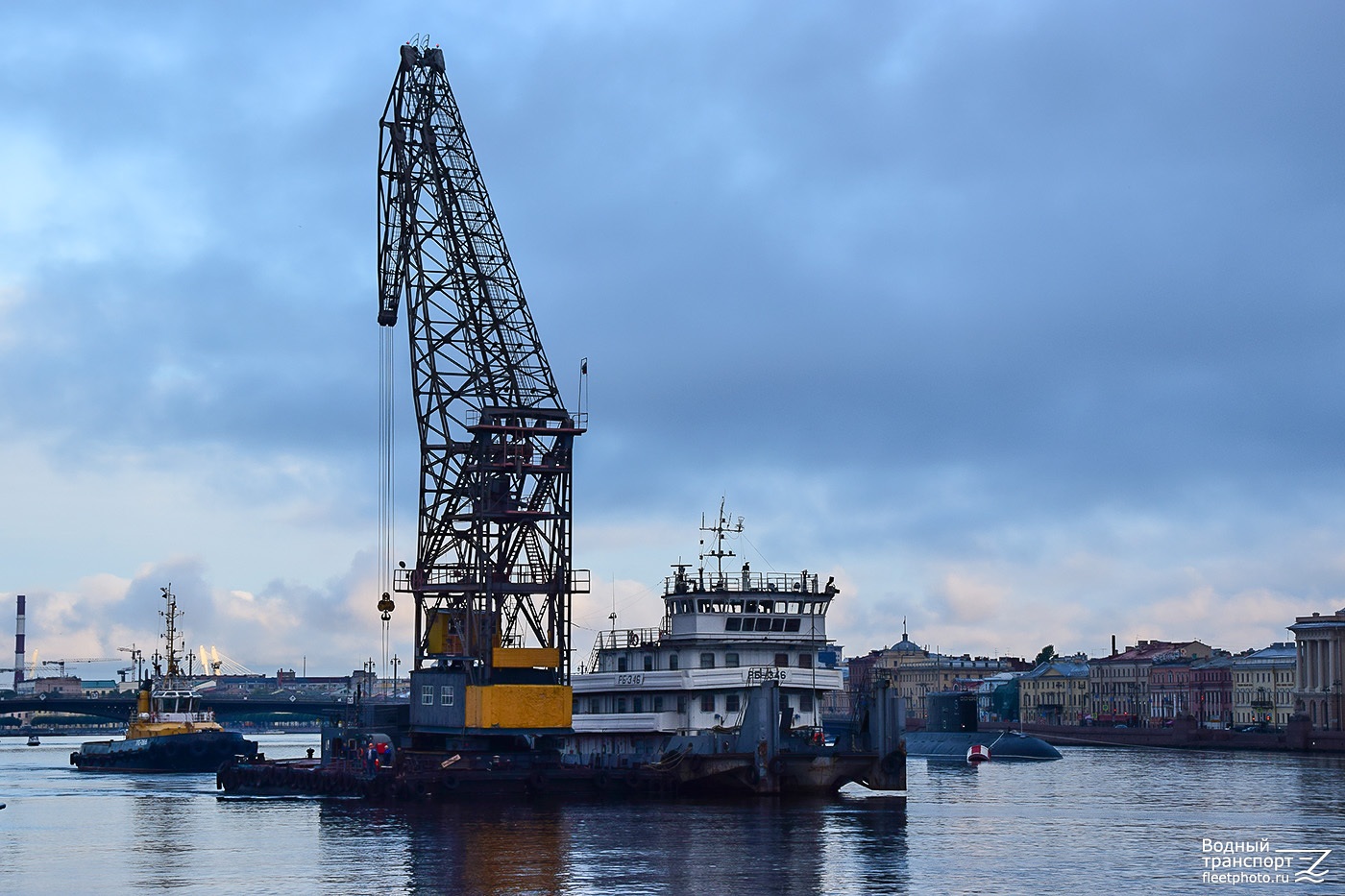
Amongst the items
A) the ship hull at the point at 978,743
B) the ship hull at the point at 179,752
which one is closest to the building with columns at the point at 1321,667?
the ship hull at the point at 978,743

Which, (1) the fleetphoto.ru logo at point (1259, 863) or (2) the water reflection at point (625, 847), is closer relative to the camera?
(2) the water reflection at point (625, 847)

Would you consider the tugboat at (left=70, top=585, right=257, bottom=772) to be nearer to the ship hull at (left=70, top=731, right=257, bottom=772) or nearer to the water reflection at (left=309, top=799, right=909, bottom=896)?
the ship hull at (left=70, top=731, right=257, bottom=772)

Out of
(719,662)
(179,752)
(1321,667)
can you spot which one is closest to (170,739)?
(179,752)

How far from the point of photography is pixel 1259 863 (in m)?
53.8

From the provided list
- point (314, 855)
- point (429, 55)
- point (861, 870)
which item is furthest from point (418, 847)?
point (429, 55)

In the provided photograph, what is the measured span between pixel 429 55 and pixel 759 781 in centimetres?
3857

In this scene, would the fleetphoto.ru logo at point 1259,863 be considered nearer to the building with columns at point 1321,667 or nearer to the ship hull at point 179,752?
the ship hull at point 179,752

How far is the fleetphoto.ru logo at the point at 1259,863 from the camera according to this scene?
4988cm

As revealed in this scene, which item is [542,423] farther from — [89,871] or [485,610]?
[89,871]

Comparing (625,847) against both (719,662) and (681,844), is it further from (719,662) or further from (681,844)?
(719,662)

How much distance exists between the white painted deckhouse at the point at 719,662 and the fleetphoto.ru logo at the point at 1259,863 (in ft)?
68.9

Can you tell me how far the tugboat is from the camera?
123 metres

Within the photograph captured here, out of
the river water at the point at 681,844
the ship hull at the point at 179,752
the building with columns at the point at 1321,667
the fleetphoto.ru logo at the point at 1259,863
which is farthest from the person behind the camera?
the building with columns at the point at 1321,667

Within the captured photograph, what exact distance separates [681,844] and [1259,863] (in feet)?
55.5
